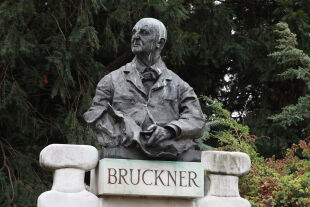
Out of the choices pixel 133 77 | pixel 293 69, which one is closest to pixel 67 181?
pixel 133 77

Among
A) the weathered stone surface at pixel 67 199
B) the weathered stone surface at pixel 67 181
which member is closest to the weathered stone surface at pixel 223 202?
the weathered stone surface at pixel 67 199

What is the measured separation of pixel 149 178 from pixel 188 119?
1.96 ft

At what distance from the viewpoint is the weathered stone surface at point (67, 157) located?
5.43 m

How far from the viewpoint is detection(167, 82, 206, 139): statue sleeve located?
215 inches

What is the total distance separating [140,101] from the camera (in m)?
5.61

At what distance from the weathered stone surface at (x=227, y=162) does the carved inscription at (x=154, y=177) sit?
483mm

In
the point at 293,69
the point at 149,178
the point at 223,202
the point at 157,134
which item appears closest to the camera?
the point at 157,134

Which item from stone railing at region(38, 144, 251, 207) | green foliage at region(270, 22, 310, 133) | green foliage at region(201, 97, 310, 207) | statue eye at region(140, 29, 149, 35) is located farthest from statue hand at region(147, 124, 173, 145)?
green foliage at region(270, 22, 310, 133)

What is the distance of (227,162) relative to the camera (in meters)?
6.00

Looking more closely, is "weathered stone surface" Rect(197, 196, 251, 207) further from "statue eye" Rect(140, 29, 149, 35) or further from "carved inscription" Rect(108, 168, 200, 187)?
"statue eye" Rect(140, 29, 149, 35)

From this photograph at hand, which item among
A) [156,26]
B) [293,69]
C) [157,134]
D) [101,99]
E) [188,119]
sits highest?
[156,26]

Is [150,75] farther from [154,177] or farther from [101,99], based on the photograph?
[154,177]

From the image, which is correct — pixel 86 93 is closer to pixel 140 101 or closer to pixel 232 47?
pixel 232 47

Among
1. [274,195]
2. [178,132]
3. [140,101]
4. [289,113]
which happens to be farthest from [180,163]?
[289,113]
